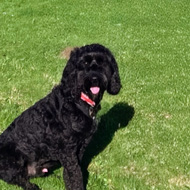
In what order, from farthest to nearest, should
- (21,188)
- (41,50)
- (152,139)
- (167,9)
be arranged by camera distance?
1. (167,9)
2. (41,50)
3. (152,139)
4. (21,188)

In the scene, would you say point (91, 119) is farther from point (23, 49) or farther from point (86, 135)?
point (23, 49)

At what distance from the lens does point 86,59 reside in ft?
16.1

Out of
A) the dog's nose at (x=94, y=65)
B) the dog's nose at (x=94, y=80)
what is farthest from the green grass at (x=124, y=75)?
the dog's nose at (x=94, y=65)

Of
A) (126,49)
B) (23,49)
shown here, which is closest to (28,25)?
(23,49)

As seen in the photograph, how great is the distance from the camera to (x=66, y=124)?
5086 millimetres

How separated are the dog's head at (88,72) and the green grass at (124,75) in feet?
4.60

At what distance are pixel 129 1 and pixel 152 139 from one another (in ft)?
33.6

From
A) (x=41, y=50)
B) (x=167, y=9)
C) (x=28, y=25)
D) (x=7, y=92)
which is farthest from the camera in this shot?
(x=167, y=9)

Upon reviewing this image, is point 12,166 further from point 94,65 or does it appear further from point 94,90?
point 94,65

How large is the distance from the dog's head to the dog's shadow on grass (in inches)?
54.6

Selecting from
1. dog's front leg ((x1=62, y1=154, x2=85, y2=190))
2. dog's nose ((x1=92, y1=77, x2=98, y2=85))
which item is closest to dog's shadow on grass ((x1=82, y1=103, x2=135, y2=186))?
dog's front leg ((x1=62, y1=154, x2=85, y2=190))

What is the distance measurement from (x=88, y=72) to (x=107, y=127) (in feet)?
7.07

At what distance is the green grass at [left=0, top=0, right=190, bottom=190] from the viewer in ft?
19.6

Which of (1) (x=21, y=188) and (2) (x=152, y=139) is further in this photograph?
(2) (x=152, y=139)
